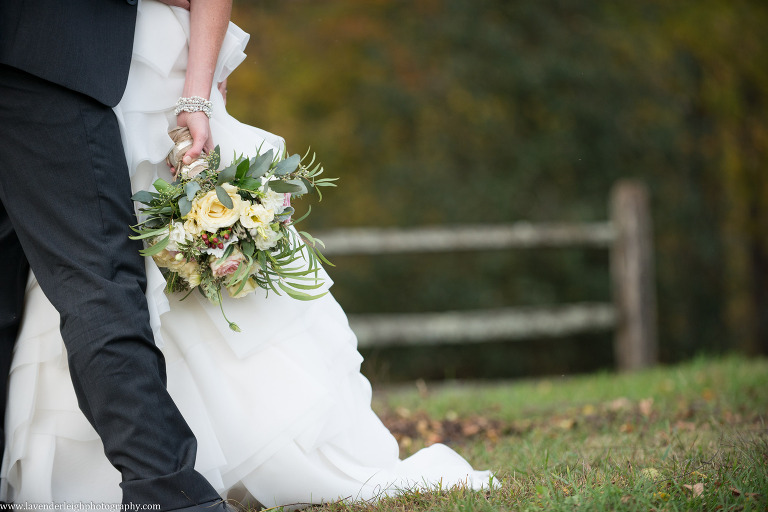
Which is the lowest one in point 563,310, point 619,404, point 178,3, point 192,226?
point 563,310

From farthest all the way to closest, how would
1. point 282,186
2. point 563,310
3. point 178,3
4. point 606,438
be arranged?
point 563,310 → point 606,438 → point 178,3 → point 282,186

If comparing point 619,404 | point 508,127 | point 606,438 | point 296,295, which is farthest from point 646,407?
point 508,127

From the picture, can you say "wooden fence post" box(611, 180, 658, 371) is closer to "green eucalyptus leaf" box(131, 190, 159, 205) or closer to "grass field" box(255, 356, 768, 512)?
"grass field" box(255, 356, 768, 512)

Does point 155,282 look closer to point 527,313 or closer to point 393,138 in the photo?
point 527,313

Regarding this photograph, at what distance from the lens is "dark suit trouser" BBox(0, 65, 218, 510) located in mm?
1886

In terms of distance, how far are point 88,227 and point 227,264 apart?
35 cm

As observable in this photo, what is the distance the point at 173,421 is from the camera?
1945 millimetres

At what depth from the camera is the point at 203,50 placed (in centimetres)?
219

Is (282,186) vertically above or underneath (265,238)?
above

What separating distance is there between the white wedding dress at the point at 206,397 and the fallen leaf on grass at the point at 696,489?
0.55 metres

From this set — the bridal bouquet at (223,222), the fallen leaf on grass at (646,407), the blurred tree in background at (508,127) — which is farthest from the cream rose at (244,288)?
the blurred tree in background at (508,127)

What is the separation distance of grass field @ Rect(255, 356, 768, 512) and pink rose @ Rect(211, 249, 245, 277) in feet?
2.18

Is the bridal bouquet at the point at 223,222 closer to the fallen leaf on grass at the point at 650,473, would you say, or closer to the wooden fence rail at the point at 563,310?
the fallen leaf on grass at the point at 650,473

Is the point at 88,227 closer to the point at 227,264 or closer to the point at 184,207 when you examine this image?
the point at 184,207
